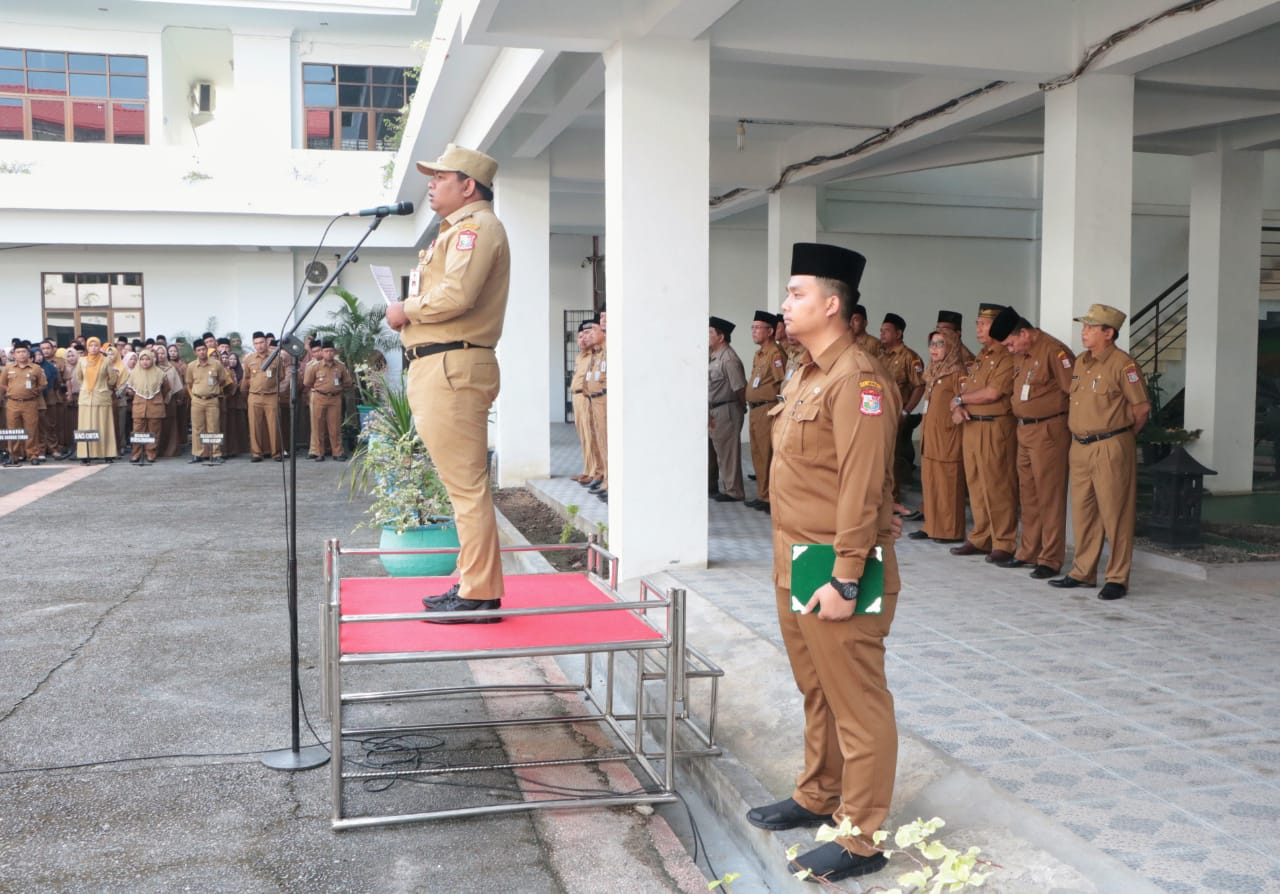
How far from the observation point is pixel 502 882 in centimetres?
339

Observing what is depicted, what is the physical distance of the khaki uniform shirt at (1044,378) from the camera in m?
7.09

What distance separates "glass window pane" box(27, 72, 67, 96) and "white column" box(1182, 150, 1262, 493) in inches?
732

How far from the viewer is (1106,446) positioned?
651 centimetres

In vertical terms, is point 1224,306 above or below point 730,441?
above

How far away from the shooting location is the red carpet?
3875 mm

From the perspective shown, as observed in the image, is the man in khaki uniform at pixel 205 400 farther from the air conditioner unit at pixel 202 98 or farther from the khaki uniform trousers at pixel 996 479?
the khaki uniform trousers at pixel 996 479

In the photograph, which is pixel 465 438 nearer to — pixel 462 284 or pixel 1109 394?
pixel 462 284

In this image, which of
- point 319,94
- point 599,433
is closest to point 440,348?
point 599,433

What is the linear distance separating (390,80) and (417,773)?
19354 millimetres

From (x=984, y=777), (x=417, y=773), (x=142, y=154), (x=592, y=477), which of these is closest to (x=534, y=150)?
(x=592, y=477)

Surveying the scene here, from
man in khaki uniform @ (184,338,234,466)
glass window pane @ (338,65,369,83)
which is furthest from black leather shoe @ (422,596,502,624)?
glass window pane @ (338,65,369,83)

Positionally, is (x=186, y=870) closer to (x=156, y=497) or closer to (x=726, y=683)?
(x=726, y=683)

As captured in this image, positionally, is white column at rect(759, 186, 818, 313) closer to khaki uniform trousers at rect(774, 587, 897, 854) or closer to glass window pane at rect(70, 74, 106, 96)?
khaki uniform trousers at rect(774, 587, 897, 854)

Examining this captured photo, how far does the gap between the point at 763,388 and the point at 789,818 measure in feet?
24.4
